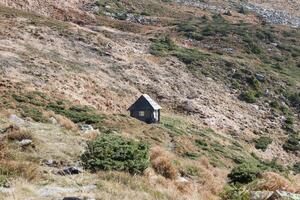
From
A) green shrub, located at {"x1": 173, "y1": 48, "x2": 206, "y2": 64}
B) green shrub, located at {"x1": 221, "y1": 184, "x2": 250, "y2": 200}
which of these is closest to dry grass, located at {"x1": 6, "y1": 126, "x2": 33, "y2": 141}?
green shrub, located at {"x1": 221, "y1": 184, "x2": 250, "y2": 200}

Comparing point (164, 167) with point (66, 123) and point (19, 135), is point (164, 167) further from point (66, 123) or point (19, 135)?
point (66, 123)

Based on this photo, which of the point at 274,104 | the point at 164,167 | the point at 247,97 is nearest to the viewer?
the point at 164,167

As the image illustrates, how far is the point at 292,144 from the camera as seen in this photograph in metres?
44.5

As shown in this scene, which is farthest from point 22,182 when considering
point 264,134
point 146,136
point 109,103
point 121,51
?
point 121,51

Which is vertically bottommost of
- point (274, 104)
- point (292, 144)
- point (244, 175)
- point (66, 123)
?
point (292, 144)

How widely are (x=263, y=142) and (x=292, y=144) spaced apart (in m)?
3.17

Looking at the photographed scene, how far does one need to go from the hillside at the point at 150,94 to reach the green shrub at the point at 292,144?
0.28 ft

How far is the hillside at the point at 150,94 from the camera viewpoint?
12.7 metres

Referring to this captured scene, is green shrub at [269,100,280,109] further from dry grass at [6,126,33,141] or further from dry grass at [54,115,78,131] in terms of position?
dry grass at [6,126,33,141]

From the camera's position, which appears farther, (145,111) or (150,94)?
(150,94)

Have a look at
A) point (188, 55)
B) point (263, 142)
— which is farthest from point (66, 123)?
point (188, 55)

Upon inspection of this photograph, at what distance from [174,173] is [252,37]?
60107 millimetres

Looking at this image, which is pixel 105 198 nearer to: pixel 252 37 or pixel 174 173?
pixel 174 173

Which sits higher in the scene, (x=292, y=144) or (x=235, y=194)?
(x=235, y=194)
